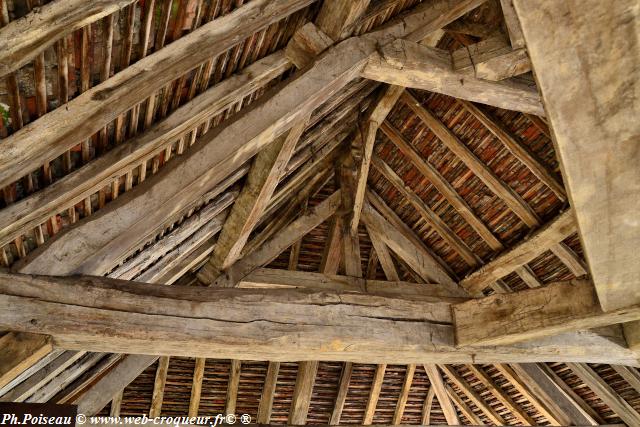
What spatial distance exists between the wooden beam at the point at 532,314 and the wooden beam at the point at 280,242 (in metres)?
1.85

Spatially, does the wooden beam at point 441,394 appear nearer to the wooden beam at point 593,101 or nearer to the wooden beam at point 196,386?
the wooden beam at point 196,386

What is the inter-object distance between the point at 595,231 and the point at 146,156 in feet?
5.25

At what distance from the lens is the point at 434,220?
4.68 m

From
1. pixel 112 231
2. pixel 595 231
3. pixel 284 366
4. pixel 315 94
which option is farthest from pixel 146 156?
pixel 284 366

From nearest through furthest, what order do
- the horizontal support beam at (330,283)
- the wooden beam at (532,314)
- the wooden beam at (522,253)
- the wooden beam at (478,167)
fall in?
the wooden beam at (532,314), the wooden beam at (522,253), the wooden beam at (478,167), the horizontal support beam at (330,283)

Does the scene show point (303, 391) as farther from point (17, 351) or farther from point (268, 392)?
point (17, 351)

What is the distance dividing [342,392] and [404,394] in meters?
0.66

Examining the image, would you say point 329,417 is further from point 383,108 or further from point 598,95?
point 598,95

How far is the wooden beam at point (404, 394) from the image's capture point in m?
5.53

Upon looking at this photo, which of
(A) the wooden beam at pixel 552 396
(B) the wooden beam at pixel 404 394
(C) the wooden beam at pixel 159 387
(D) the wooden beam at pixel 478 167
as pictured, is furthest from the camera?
(B) the wooden beam at pixel 404 394

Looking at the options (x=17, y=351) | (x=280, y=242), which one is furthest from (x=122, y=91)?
(x=280, y=242)

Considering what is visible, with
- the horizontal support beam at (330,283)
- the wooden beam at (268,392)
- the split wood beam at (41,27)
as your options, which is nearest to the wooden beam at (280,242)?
the horizontal support beam at (330,283)

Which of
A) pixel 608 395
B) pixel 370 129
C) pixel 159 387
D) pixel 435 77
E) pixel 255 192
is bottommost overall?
pixel 608 395

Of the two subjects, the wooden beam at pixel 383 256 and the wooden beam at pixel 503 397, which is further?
the wooden beam at pixel 503 397
